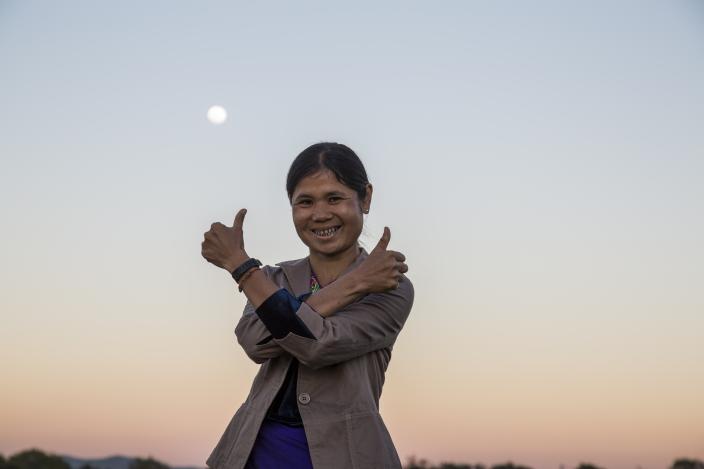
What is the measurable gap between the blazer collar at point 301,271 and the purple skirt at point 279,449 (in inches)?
23.2

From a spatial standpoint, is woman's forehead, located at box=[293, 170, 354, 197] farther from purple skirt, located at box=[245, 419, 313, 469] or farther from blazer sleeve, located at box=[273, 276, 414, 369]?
purple skirt, located at box=[245, 419, 313, 469]

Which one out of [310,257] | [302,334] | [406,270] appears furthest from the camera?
[310,257]

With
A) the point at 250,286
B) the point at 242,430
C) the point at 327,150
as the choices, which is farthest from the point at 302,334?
the point at 327,150

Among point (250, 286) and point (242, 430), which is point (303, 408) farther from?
point (250, 286)

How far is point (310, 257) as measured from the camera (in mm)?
3996

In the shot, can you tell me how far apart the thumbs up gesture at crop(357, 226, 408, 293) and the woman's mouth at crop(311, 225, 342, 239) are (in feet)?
0.90

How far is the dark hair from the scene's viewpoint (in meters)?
3.83

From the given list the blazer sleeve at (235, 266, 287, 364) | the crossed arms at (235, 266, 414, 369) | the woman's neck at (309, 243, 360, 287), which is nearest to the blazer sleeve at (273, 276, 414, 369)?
the crossed arms at (235, 266, 414, 369)

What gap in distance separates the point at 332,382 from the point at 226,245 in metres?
0.70

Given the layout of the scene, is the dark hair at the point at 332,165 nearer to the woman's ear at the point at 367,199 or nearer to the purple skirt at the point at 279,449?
the woman's ear at the point at 367,199

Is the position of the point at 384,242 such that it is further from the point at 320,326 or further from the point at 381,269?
the point at 320,326

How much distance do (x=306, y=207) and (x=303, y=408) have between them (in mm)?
865

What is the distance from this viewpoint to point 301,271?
3.96 meters

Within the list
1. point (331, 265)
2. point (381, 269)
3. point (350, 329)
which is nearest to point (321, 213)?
point (331, 265)
